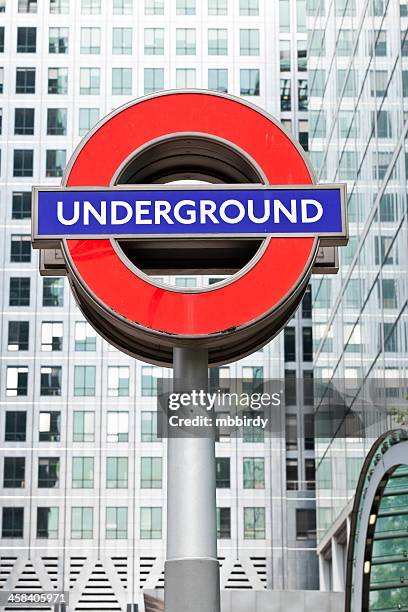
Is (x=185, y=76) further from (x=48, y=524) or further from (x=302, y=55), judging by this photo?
(x=48, y=524)

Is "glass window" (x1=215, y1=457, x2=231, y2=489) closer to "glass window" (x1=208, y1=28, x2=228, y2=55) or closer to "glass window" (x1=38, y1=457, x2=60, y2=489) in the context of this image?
"glass window" (x1=38, y1=457, x2=60, y2=489)

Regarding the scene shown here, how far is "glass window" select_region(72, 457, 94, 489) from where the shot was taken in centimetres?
8250

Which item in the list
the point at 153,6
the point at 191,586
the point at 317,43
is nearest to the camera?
the point at 191,586

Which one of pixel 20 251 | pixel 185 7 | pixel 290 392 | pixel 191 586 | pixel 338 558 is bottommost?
pixel 191 586

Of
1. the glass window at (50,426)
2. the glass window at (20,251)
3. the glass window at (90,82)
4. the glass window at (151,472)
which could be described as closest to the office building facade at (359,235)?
the glass window at (151,472)

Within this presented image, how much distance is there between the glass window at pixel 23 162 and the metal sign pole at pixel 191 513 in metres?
81.8

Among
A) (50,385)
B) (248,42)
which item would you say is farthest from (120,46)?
(50,385)

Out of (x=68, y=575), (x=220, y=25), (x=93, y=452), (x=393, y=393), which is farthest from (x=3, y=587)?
(x=393, y=393)

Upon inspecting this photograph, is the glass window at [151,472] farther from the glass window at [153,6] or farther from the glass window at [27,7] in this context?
the glass window at [27,7]

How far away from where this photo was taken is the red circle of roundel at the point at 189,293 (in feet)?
29.1

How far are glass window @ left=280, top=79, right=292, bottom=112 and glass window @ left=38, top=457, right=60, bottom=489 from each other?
2985 cm

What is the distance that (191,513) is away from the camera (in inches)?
349

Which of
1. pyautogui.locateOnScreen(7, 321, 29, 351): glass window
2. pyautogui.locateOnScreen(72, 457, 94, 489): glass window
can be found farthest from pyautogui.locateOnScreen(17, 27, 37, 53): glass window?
pyautogui.locateOnScreen(72, 457, 94, 489): glass window

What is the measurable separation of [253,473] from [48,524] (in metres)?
13.1
